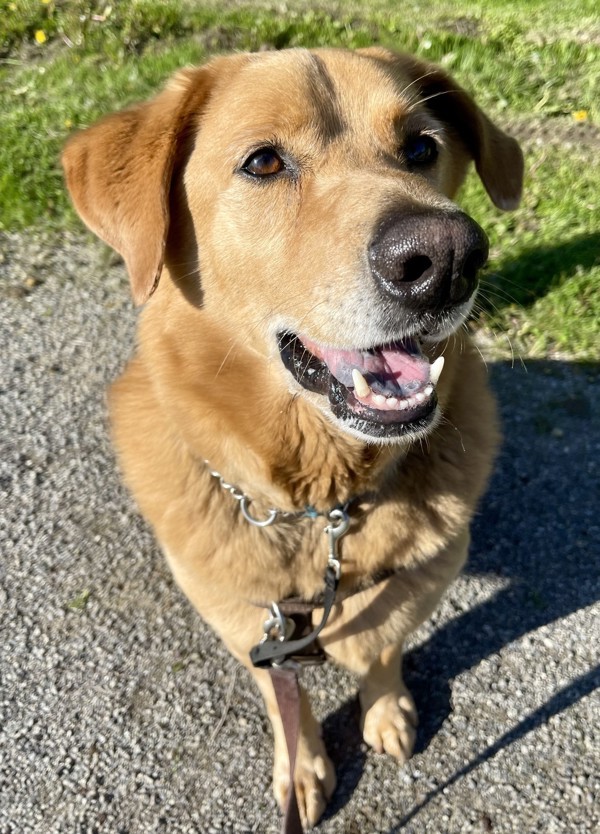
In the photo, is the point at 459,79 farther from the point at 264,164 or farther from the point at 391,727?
the point at 391,727

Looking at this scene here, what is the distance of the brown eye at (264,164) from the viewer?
197cm

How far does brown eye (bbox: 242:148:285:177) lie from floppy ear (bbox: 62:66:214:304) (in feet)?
0.85

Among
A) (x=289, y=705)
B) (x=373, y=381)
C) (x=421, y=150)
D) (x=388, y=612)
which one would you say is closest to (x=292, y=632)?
(x=289, y=705)

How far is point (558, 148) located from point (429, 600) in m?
3.92

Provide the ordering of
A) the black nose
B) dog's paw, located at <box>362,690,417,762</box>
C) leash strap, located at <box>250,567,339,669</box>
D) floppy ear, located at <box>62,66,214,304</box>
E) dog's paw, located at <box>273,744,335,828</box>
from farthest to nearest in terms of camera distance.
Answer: dog's paw, located at <box>362,690,417,762</box>
dog's paw, located at <box>273,744,335,828</box>
leash strap, located at <box>250,567,339,669</box>
floppy ear, located at <box>62,66,214,304</box>
the black nose

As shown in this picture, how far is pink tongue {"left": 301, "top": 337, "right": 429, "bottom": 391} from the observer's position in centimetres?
187

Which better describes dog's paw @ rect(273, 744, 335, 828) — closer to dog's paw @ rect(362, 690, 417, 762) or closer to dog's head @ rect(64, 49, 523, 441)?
dog's paw @ rect(362, 690, 417, 762)

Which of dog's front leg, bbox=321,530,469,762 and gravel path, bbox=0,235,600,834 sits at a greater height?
dog's front leg, bbox=321,530,469,762

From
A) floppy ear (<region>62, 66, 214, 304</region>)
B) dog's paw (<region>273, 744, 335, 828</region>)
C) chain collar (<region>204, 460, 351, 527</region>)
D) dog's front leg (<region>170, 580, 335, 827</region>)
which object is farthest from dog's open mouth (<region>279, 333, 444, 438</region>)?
dog's paw (<region>273, 744, 335, 828</region>)

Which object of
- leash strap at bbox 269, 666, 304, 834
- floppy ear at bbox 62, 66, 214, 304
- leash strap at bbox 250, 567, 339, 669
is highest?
floppy ear at bbox 62, 66, 214, 304

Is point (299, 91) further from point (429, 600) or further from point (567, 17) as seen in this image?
point (567, 17)

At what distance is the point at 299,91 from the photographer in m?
1.98

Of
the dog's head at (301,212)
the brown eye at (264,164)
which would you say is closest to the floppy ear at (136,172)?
the dog's head at (301,212)

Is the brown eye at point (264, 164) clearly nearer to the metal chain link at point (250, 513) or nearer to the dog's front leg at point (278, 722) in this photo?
the metal chain link at point (250, 513)
